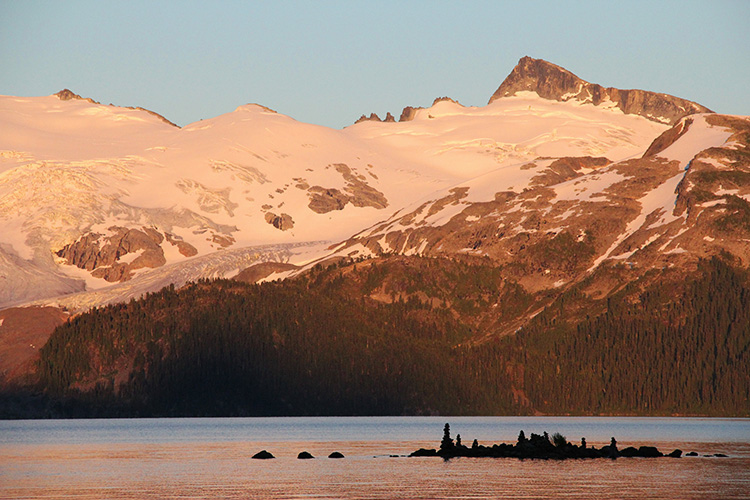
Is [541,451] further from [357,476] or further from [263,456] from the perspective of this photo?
[263,456]

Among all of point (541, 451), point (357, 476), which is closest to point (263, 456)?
point (357, 476)

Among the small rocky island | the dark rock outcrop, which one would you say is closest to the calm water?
the dark rock outcrop

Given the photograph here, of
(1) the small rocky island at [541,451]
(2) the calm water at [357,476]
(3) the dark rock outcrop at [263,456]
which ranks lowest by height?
(2) the calm water at [357,476]

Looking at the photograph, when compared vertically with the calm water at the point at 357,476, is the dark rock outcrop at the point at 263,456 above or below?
above

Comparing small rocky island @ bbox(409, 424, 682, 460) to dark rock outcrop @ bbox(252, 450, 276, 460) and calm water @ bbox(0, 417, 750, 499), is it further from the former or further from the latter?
dark rock outcrop @ bbox(252, 450, 276, 460)

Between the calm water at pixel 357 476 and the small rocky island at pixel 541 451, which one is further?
the small rocky island at pixel 541 451

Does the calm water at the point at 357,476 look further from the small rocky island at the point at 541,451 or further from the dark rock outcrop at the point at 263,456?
the small rocky island at the point at 541,451

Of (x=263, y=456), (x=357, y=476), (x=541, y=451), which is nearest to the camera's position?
(x=357, y=476)

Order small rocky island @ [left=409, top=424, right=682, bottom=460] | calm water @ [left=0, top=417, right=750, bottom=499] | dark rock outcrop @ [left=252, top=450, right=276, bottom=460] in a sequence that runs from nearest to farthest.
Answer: calm water @ [left=0, top=417, right=750, bottom=499]
small rocky island @ [left=409, top=424, right=682, bottom=460]
dark rock outcrop @ [left=252, top=450, right=276, bottom=460]

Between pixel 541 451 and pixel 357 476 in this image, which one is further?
pixel 541 451

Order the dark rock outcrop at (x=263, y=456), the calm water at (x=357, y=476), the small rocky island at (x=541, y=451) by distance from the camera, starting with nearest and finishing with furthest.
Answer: the calm water at (x=357, y=476) < the small rocky island at (x=541, y=451) < the dark rock outcrop at (x=263, y=456)

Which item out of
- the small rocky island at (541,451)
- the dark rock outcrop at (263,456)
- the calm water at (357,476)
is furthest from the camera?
the dark rock outcrop at (263,456)

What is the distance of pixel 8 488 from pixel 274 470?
32000mm

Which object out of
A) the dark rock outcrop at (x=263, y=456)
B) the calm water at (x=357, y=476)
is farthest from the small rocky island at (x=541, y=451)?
the dark rock outcrop at (x=263, y=456)
